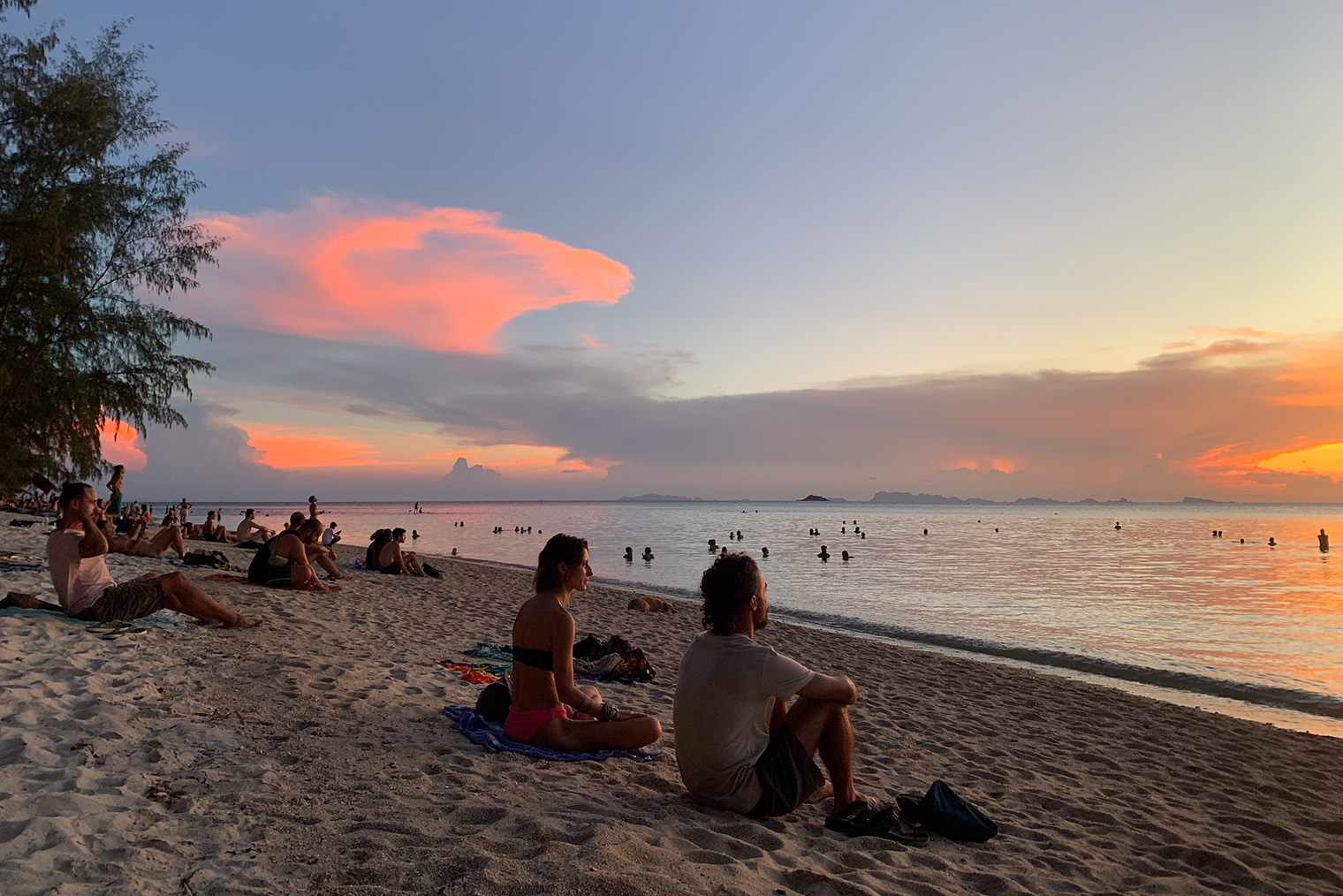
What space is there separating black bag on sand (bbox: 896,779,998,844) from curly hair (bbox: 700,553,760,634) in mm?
1635

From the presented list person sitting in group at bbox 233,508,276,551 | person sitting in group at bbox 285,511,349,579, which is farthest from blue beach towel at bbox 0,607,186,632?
person sitting in group at bbox 233,508,276,551

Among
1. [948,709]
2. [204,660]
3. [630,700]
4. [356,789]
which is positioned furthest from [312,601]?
[948,709]

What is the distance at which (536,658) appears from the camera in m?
4.80

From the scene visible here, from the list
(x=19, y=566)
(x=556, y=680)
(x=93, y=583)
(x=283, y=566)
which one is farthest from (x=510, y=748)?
(x=19, y=566)

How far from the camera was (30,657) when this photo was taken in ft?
19.4

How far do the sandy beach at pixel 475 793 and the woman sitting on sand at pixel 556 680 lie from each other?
0.21 m

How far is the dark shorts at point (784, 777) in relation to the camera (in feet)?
13.1

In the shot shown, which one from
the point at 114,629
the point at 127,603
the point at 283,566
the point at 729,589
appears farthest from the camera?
the point at 283,566

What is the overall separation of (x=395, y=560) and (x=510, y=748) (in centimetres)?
1382

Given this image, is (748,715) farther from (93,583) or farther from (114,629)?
(93,583)

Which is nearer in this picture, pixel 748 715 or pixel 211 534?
pixel 748 715

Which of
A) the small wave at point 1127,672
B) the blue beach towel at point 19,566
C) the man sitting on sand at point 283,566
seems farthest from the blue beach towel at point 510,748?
the small wave at point 1127,672

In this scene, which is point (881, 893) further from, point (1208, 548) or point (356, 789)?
point (1208, 548)

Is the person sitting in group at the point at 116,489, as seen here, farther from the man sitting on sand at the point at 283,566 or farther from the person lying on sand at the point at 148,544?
the man sitting on sand at the point at 283,566
